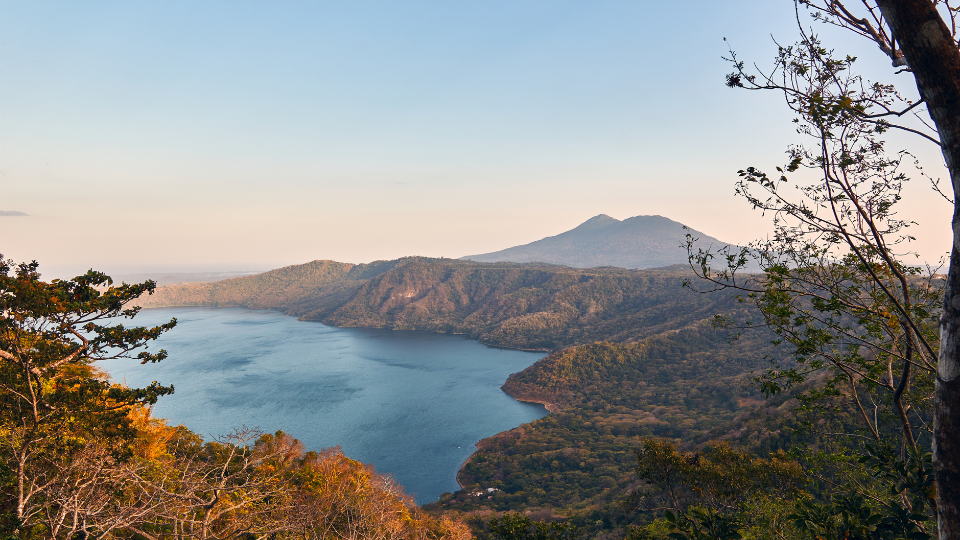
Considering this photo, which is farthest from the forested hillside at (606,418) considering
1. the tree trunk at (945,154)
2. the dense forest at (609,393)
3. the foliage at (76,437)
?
the tree trunk at (945,154)

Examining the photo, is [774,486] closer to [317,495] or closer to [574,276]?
[317,495]

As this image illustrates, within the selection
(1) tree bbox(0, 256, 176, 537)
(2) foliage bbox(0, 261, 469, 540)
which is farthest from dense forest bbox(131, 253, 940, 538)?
(1) tree bbox(0, 256, 176, 537)

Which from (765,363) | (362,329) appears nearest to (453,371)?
(765,363)

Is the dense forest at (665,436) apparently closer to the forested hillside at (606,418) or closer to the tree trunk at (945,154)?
the forested hillside at (606,418)

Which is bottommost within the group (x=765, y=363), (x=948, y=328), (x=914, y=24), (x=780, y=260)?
(x=765, y=363)

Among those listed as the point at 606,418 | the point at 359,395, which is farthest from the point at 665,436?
the point at 359,395

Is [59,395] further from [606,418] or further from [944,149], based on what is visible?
[606,418]

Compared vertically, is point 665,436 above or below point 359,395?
above
